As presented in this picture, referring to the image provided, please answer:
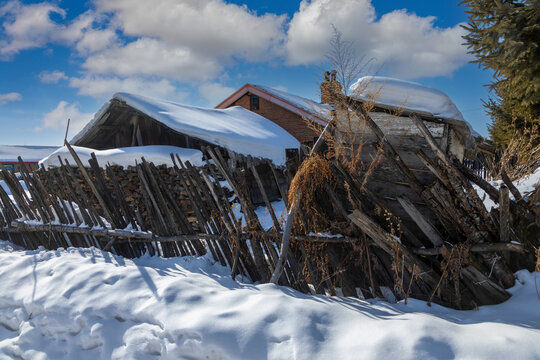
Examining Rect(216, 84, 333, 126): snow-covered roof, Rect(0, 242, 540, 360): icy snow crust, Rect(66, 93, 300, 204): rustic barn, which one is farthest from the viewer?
Rect(216, 84, 333, 126): snow-covered roof

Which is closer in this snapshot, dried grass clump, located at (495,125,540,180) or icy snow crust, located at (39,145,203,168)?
dried grass clump, located at (495,125,540,180)

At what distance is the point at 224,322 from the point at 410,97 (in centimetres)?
273

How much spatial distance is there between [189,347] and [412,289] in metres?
1.88

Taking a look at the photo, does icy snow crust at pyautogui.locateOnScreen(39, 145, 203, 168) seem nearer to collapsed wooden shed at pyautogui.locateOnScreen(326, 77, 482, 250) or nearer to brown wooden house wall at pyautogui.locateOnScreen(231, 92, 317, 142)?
collapsed wooden shed at pyautogui.locateOnScreen(326, 77, 482, 250)

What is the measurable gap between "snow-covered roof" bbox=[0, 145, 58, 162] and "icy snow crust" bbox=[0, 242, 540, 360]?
38.3 meters

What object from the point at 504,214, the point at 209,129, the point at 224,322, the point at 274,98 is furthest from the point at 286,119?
the point at 224,322

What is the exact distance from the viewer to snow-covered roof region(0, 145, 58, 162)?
111ft

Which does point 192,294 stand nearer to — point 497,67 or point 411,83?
point 411,83

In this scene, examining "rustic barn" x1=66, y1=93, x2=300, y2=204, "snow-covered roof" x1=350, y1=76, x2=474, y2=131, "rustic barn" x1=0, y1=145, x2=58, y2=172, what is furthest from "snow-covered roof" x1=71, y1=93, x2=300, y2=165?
"rustic barn" x1=0, y1=145, x2=58, y2=172

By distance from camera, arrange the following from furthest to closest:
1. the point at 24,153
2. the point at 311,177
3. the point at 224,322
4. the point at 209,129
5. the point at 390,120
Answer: the point at 24,153 < the point at 209,129 < the point at 390,120 < the point at 311,177 < the point at 224,322

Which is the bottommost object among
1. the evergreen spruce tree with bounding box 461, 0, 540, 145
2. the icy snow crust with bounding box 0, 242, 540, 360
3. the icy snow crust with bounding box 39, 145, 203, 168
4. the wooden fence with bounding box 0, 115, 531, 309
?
the icy snow crust with bounding box 0, 242, 540, 360

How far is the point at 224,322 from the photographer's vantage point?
234 cm

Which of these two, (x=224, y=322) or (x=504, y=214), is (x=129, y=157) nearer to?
(x=224, y=322)

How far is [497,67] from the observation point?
613cm
